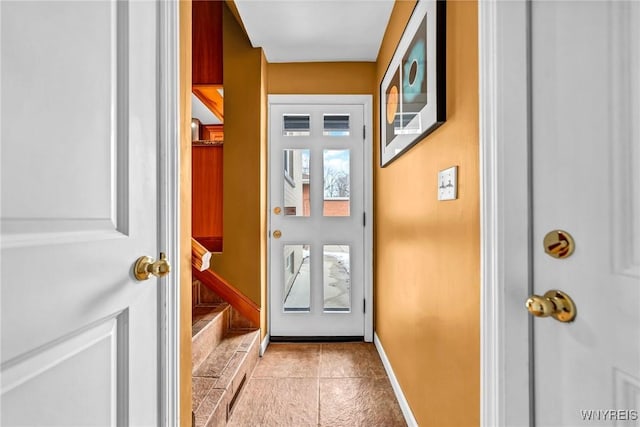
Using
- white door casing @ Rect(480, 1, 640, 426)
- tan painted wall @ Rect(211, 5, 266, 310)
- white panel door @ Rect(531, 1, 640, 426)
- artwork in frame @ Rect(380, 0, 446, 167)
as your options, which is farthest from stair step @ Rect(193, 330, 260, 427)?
artwork in frame @ Rect(380, 0, 446, 167)

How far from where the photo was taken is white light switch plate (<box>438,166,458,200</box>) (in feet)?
3.66

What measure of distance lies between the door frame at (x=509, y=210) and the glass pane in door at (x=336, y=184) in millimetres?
2052

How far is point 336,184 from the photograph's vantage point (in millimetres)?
2877

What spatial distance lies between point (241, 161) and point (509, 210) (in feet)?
7.15

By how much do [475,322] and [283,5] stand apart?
7.07 ft

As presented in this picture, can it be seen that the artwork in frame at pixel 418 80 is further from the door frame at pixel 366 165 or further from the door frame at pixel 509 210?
the door frame at pixel 366 165

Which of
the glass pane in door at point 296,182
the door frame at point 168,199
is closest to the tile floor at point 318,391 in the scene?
the door frame at point 168,199

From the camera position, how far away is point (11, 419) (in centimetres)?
47

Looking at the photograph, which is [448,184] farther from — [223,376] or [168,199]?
[223,376]

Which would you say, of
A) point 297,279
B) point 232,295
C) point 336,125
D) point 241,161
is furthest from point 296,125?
point 232,295

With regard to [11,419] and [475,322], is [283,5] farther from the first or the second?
[11,419]

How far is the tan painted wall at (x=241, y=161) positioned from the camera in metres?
2.60

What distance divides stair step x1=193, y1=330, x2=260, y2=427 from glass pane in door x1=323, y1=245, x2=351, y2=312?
712mm

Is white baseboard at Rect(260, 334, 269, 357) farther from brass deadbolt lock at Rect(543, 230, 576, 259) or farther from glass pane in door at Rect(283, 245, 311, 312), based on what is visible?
brass deadbolt lock at Rect(543, 230, 576, 259)
